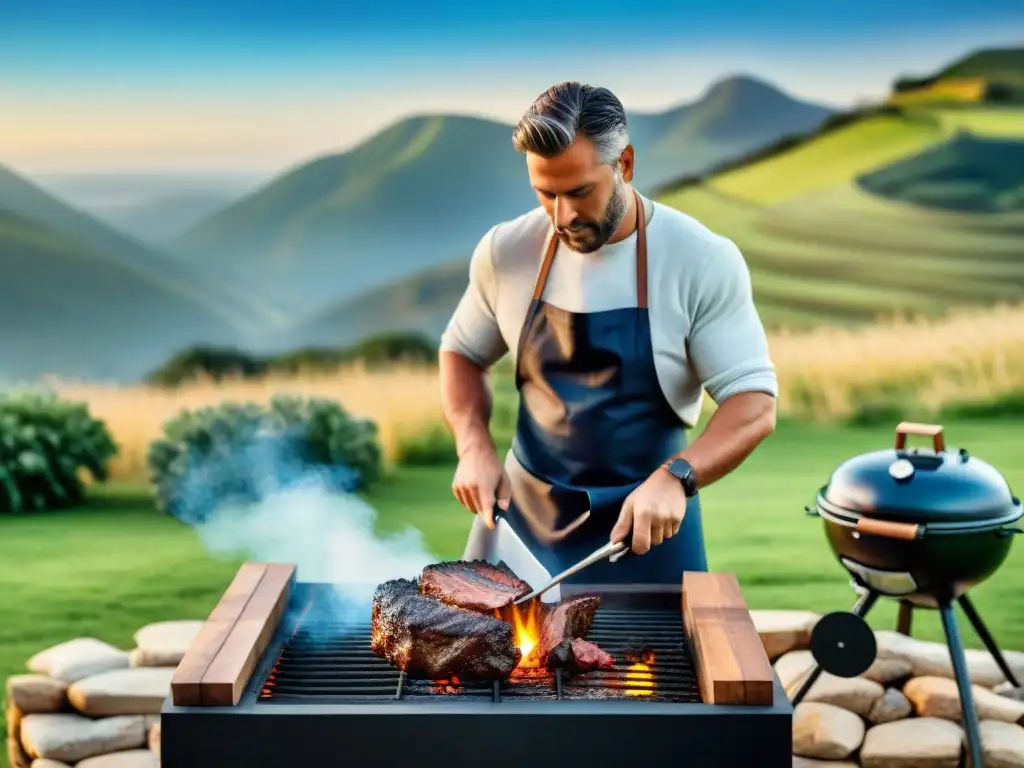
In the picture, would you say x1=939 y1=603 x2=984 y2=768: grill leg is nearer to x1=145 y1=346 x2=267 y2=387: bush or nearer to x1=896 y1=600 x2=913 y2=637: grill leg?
x1=896 y1=600 x2=913 y2=637: grill leg

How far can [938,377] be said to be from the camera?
10.7 metres

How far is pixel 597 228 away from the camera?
3367 millimetres

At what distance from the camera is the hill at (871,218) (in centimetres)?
1462

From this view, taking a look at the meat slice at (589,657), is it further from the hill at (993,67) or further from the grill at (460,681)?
the hill at (993,67)

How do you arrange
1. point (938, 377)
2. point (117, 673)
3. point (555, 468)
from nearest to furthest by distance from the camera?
point (555, 468) < point (117, 673) < point (938, 377)

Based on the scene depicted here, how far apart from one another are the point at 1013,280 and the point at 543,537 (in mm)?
12320

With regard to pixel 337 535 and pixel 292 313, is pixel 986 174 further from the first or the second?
pixel 337 535

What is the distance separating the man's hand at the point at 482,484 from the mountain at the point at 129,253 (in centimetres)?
918

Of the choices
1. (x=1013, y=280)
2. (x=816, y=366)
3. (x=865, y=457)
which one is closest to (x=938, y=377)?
(x=816, y=366)

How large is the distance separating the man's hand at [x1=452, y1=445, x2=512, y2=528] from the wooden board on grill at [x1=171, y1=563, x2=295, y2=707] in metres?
0.51

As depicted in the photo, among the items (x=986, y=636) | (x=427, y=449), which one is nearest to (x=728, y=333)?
(x=986, y=636)

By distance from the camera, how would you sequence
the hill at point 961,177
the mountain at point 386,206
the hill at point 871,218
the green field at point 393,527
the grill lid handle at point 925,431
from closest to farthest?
the grill lid handle at point 925,431 < the green field at point 393,527 < the mountain at point 386,206 < the hill at point 871,218 < the hill at point 961,177

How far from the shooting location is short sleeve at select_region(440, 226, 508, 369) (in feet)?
12.5

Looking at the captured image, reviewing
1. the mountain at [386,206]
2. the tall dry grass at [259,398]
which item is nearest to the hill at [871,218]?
the mountain at [386,206]
